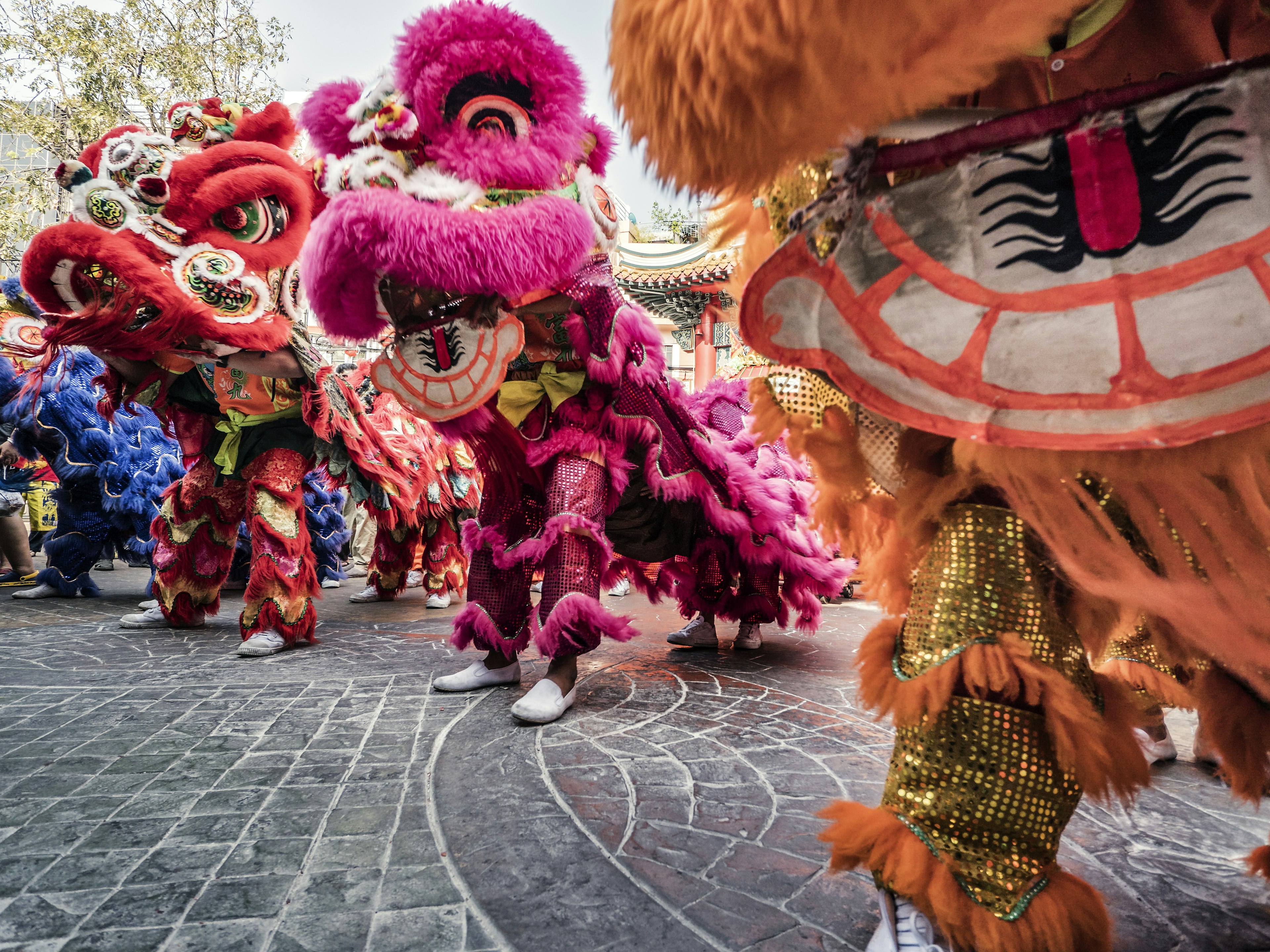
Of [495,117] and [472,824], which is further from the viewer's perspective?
[495,117]

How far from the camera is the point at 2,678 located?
278 centimetres

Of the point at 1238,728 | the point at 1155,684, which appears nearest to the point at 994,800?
the point at 1238,728

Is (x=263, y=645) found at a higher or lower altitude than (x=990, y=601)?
lower

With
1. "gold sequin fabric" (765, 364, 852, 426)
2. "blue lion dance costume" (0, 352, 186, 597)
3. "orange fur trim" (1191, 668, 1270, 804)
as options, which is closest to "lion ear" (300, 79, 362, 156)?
"gold sequin fabric" (765, 364, 852, 426)

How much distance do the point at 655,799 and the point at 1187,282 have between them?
1.51 metres

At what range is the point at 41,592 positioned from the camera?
5137 mm

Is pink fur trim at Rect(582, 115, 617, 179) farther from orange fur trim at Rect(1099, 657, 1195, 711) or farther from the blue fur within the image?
the blue fur

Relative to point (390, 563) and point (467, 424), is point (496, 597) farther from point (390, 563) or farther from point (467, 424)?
point (390, 563)

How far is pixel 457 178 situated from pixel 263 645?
2473mm

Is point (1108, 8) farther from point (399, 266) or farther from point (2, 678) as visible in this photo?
point (2, 678)

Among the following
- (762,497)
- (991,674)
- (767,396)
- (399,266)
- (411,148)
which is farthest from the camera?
(762,497)

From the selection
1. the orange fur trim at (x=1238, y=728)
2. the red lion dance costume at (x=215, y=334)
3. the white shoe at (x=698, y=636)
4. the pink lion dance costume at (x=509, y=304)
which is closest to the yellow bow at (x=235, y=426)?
the red lion dance costume at (x=215, y=334)

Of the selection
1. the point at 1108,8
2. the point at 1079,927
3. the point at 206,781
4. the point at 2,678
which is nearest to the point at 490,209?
the point at 1108,8

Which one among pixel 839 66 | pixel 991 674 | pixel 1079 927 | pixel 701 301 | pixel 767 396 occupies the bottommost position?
pixel 1079 927
